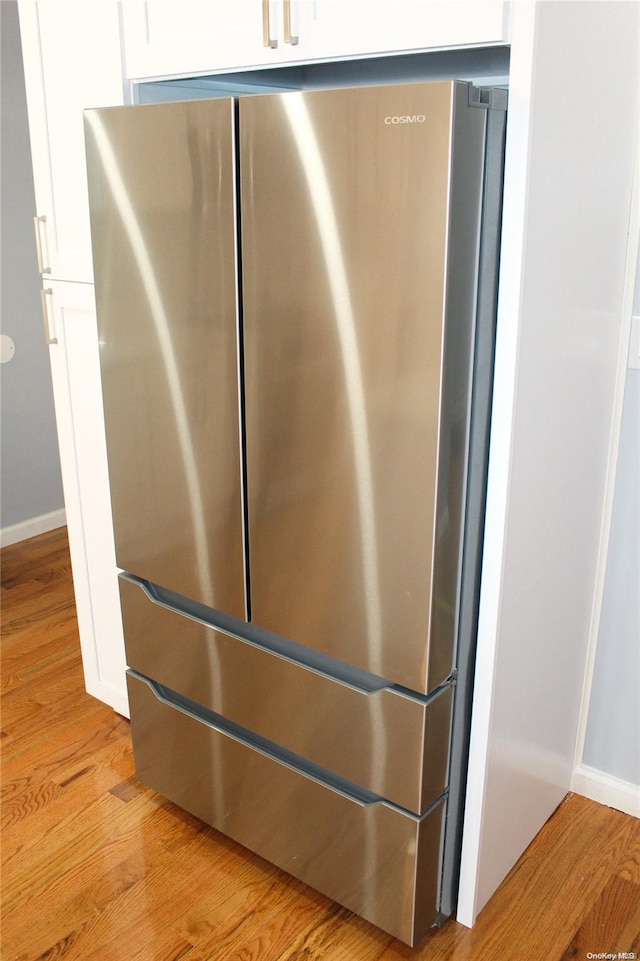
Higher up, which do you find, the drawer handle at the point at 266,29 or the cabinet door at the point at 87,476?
the drawer handle at the point at 266,29

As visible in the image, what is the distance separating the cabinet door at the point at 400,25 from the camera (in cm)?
110

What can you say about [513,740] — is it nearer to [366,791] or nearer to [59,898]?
[366,791]

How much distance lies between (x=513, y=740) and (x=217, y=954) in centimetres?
67

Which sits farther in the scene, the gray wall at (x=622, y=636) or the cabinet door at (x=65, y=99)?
the gray wall at (x=622, y=636)

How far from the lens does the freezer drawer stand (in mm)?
1386

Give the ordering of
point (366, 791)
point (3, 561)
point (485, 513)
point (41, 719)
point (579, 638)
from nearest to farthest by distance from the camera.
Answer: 1. point (485, 513)
2. point (366, 791)
3. point (579, 638)
4. point (41, 719)
5. point (3, 561)

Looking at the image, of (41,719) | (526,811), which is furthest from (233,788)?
(41,719)

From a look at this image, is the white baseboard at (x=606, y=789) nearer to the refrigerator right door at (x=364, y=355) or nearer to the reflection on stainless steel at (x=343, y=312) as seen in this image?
the refrigerator right door at (x=364, y=355)

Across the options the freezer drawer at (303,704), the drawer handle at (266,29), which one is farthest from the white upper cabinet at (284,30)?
the freezer drawer at (303,704)

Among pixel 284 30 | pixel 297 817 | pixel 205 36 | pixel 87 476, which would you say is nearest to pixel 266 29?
pixel 284 30

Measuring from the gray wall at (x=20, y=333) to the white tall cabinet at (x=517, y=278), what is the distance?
52.2 inches

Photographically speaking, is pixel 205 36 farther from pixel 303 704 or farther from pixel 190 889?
pixel 190 889

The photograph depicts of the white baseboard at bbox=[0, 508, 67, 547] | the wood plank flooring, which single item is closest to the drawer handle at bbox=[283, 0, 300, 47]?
the wood plank flooring

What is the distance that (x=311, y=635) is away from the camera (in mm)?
1438
